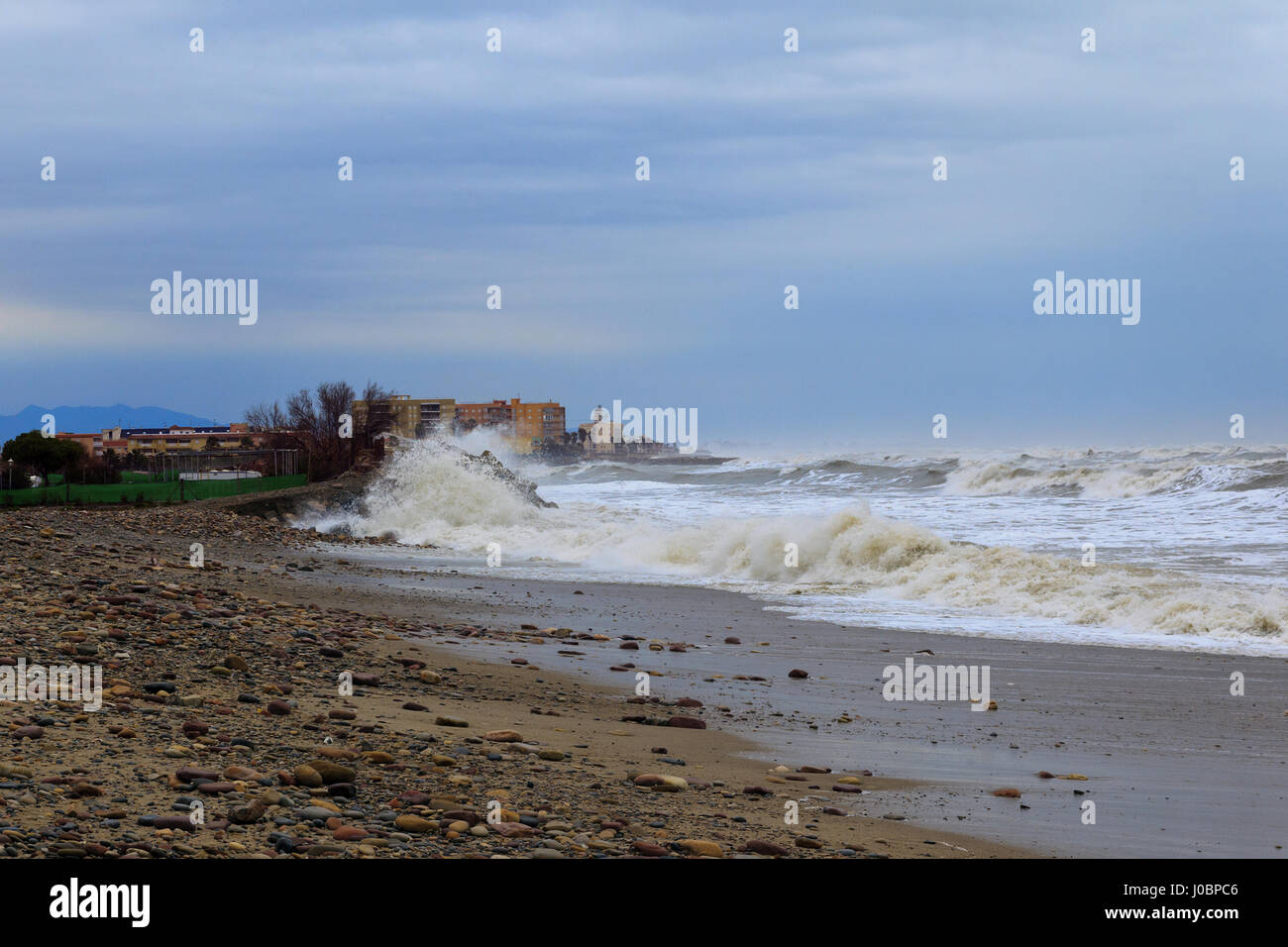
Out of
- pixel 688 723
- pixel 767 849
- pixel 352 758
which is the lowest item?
pixel 688 723

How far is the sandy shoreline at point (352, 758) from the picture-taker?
499 centimetres

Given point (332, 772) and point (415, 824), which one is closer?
point (415, 824)

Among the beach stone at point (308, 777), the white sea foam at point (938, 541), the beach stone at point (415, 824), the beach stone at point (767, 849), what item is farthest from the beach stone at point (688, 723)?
the white sea foam at point (938, 541)

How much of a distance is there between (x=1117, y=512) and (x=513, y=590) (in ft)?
68.1

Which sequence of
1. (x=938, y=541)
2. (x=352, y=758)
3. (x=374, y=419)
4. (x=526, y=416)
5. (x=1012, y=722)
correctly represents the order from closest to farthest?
(x=352, y=758), (x=1012, y=722), (x=938, y=541), (x=374, y=419), (x=526, y=416)

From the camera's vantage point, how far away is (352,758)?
20.9 ft

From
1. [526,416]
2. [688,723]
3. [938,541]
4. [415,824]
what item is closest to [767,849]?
[415,824]

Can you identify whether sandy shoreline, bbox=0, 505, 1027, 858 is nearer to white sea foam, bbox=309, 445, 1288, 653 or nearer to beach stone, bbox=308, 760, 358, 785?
beach stone, bbox=308, 760, 358, 785

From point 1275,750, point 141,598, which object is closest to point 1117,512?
point 1275,750

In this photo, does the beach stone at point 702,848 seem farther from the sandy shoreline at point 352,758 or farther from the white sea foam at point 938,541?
the white sea foam at point 938,541

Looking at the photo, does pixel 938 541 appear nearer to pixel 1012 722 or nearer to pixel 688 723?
pixel 1012 722

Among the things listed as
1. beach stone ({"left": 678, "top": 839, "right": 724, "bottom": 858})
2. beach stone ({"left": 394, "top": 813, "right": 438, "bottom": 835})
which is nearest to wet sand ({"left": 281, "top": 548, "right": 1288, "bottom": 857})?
beach stone ({"left": 678, "top": 839, "right": 724, "bottom": 858})

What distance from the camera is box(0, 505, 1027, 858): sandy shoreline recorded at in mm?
4992

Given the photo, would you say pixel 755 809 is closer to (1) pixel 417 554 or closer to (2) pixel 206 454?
(1) pixel 417 554
